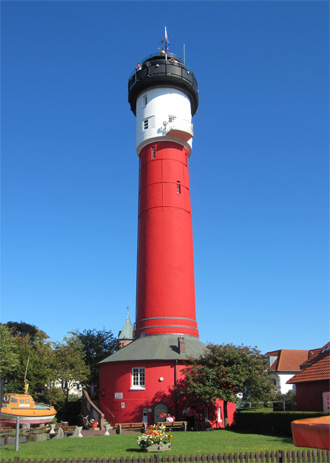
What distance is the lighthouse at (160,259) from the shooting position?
3250 cm

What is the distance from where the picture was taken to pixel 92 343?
46.3 metres

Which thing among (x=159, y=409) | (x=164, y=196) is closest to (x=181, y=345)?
(x=159, y=409)

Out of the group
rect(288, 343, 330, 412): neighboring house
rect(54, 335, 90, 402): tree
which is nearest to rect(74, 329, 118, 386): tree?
rect(54, 335, 90, 402): tree

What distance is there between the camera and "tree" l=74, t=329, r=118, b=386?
149 feet

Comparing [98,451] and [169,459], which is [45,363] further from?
[169,459]

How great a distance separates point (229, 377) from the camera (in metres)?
28.9

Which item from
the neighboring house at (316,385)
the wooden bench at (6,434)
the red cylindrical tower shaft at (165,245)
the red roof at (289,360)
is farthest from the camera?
the red roof at (289,360)

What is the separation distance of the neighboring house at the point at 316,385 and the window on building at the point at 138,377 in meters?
11.2

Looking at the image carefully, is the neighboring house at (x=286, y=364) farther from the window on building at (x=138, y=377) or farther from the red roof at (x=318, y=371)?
the red roof at (x=318, y=371)

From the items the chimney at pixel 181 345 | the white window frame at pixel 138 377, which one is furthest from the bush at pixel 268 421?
the white window frame at pixel 138 377

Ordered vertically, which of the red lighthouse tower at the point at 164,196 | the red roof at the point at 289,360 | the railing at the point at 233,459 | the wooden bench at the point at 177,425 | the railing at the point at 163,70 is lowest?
the wooden bench at the point at 177,425

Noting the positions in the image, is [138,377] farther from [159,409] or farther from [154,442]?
[154,442]

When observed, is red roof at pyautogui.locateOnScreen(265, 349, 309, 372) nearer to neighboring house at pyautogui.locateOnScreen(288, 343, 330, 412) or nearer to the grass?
neighboring house at pyautogui.locateOnScreen(288, 343, 330, 412)

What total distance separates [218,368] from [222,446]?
9870 millimetres
